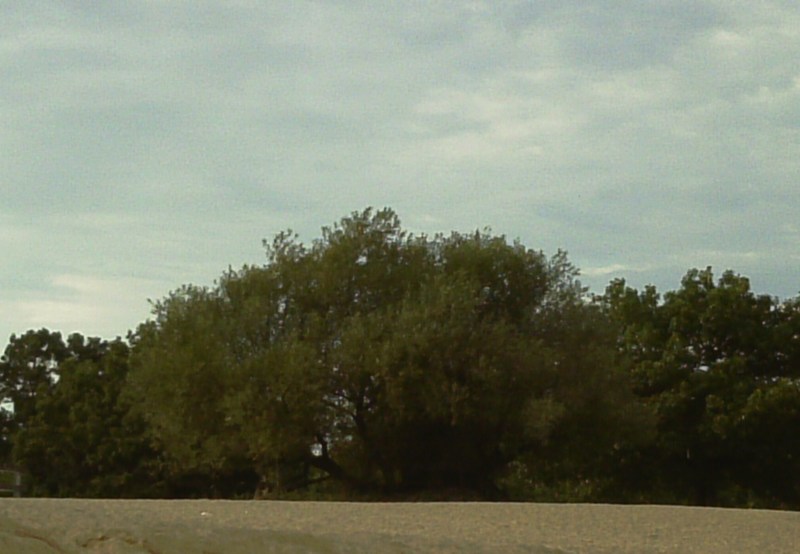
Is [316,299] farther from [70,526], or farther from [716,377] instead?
[70,526]

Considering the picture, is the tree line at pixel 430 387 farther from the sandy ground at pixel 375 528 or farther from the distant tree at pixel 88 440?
the sandy ground at pixel 375 528

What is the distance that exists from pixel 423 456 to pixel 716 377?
37.9 feet

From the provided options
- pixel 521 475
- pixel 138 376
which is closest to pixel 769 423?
pixel 521 475

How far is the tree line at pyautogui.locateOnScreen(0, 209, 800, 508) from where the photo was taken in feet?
83.2

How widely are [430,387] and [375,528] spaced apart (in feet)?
43.2

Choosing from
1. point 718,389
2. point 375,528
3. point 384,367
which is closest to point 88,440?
point 384,367

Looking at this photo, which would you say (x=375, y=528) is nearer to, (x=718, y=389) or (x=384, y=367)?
(x=384, y=367)

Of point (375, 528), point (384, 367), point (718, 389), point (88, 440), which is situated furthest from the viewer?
point (88, 440)

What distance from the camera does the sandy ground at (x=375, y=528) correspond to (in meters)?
5.30

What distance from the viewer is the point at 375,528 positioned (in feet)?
39.9

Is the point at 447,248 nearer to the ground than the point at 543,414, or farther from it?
farther from it

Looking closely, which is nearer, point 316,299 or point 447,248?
point 316,299

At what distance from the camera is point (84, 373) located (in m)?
43.2

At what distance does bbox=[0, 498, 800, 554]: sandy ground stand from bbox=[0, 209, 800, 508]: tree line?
8.85 m
